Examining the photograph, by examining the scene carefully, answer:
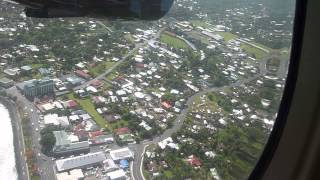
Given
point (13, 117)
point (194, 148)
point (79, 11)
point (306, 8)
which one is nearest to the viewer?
point (79, 11)

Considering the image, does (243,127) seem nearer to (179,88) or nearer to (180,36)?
(179,88)

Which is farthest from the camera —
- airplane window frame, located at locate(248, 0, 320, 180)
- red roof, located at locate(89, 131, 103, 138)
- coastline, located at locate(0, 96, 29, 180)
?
red roof, located at locate(89, 131, 103, 138)

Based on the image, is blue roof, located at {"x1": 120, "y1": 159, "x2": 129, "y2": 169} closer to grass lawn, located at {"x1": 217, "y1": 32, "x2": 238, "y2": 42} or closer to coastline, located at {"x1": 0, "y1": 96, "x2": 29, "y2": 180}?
coastline, located at {"x1": 0, "y1": 96, "x2": 29, "y2": 180}

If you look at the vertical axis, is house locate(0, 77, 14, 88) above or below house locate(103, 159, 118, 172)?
above

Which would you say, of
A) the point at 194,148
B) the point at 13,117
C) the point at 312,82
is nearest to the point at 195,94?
the point at 194,148

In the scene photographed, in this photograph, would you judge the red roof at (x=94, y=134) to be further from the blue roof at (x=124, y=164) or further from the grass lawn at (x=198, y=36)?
the grass lawn at (x=198, y=36)

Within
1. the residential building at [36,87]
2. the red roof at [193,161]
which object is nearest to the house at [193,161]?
the red roof at [193,161]

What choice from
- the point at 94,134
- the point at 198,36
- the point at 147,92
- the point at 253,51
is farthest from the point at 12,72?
the point at 253,51

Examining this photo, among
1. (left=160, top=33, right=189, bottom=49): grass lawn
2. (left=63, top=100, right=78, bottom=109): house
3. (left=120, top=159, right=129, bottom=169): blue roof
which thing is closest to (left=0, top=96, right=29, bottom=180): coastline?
(left=63, top=100, right=78, bottom=109): house
